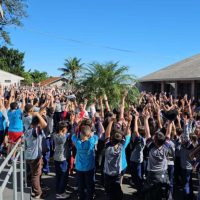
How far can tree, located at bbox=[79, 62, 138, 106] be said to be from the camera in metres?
11.7

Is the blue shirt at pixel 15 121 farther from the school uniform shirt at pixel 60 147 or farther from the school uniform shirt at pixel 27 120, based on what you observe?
the school uniform shirt at pixel 60 147

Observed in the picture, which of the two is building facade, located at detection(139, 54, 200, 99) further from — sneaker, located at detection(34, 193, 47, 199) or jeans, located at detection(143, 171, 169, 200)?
sneaker, located at detection(34, 193, 47, 199)

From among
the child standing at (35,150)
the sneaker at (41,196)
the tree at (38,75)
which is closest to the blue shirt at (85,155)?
the child standing at (35,150)

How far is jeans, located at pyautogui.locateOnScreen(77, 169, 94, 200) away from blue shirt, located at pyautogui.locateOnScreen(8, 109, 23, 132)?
2745mm

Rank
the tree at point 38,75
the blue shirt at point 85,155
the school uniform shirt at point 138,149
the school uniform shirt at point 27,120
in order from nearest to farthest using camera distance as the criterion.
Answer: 1. the blue shirt at point 85,155
2. the school uniform shirt at point 138,149
3. the school uniform shirt at point 27,120
4. the tree at point 38,75

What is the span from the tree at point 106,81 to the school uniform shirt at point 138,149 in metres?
4.94

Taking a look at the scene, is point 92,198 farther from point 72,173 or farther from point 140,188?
point 72,173

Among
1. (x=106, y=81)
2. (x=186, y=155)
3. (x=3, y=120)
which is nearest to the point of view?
(x=186, y=155)

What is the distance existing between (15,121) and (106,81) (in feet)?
14.1

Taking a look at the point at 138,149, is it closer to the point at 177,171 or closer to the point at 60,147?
the point at 177,171

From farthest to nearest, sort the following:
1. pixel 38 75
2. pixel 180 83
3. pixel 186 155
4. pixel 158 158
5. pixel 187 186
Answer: pixel 38 75, pixel 180 83, pixel 186 155, pixel 187 186, pixel 158 158

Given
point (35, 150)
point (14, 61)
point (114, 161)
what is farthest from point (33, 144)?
point (14, 61)

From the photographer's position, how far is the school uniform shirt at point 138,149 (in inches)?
265

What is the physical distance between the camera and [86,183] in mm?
6129
